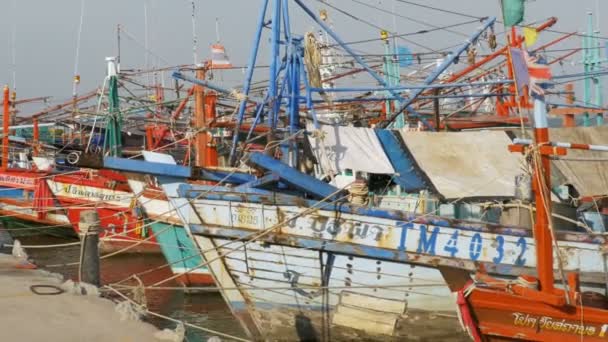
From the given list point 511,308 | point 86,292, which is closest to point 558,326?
point 511,308

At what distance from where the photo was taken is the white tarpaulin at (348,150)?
11047 mm

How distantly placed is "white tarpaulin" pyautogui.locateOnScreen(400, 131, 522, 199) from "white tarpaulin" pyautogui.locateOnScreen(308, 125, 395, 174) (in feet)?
1.60

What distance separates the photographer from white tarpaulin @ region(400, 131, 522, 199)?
34.2ft

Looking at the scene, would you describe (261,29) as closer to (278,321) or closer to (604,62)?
(278,321)

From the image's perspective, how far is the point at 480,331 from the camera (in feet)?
25.9

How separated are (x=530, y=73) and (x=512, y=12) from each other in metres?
0.68

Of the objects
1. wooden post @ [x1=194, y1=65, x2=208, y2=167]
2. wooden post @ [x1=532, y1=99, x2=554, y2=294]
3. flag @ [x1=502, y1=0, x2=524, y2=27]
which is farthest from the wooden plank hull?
wooden post @ [x1=194, y1=65, x2=208, y2=167]

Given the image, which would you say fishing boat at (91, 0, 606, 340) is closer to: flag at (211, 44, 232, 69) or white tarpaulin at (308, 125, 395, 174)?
white tarpaulin at (308, 125, 395, 174)

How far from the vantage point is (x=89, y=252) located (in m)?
9.38

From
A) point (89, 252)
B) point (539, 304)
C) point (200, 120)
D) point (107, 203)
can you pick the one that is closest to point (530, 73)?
point (539, 304)

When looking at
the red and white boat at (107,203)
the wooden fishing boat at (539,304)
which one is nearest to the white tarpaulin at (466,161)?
the wooden fishing boat at (539,304)

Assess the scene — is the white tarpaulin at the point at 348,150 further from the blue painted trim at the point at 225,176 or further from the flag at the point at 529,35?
the flag at the point at 529,35

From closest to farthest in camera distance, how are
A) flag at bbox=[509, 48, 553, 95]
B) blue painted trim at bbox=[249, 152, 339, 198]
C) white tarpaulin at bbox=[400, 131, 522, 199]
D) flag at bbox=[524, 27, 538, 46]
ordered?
flag at bbox=[509, 48, 553, 95] < flag at bbox=[524, 27, 538, 46] < blue painted trim at bbox=[249, 152, 339, 198] < white tarpaulin at bbox=[400, 131, 522, 199]

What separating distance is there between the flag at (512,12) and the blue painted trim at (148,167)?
16.4ft
